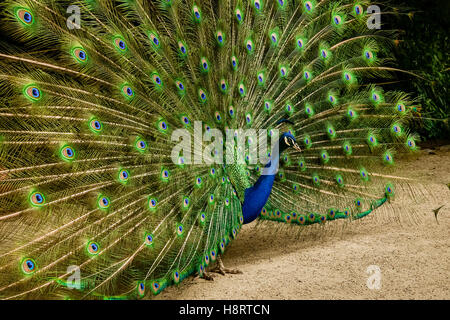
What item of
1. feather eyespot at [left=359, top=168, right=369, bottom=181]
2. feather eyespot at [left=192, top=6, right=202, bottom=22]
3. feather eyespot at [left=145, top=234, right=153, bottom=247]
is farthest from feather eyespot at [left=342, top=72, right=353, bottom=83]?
feather eyespot at [left=145, top=234, right=153, bottom=247]

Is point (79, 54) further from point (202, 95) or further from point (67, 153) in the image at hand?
point (202, 95)

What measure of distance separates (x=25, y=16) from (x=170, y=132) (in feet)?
3.80

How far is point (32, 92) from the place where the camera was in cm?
273

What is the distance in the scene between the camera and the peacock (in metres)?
2.67

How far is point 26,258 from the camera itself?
99.0 inches

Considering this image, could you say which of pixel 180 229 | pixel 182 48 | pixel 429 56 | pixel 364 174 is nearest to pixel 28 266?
pixel 180 229

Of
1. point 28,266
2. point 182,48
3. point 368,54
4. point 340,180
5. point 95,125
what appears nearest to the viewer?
point 28,266

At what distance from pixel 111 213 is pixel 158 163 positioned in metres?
0.47

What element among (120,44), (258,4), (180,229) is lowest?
(180,229)

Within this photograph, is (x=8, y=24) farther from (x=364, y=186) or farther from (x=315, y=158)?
(x=364, y=186)

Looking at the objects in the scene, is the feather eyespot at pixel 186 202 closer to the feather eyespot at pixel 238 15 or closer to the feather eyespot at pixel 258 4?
the feather eyespot at pixel 238 15

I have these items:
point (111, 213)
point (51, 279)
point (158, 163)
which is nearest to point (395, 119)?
point (158, 163)

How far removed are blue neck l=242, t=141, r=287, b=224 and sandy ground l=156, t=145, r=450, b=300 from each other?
0.49m

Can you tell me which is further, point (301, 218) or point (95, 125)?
point (301, 218)
